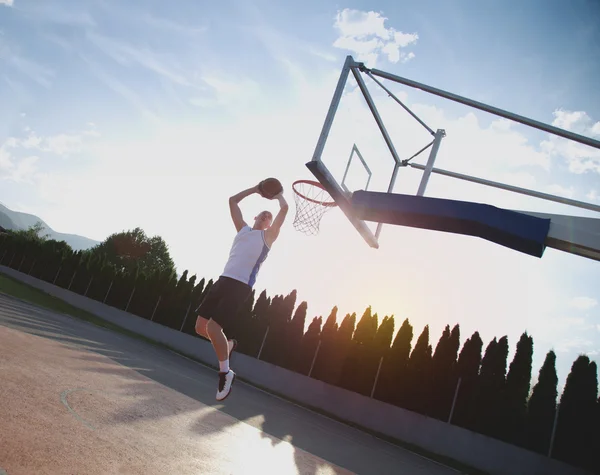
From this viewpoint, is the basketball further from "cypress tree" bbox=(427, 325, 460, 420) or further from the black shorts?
"cypress tree" bbox=(427, 325, 460, 420)

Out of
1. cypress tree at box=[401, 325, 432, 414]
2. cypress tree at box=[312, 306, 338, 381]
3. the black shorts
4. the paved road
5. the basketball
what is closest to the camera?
the paved road

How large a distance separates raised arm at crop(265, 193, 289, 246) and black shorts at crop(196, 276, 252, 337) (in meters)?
0.62

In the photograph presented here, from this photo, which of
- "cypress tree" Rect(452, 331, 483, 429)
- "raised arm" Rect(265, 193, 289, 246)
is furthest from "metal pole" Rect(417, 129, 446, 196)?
"cypress tree" Rect(452, 331, 483, 429)

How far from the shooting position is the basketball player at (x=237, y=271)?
15.3 feet

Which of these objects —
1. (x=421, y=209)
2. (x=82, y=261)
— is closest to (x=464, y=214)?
(x=421, y=209)

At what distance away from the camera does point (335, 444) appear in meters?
9.15

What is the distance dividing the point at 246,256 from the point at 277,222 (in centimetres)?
56

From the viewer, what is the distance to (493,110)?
6.70 metres

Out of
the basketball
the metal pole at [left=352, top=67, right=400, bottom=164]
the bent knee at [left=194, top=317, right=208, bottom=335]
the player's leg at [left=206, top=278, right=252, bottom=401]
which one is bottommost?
the bent knee at [left=194, top=317, right=208, bottom=335]

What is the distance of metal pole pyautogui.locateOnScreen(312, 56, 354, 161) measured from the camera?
21.1 feet

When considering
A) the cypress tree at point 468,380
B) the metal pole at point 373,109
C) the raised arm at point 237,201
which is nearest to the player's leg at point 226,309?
the raised arm at point 237,201

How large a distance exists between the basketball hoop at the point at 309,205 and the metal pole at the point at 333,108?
53.0 inches

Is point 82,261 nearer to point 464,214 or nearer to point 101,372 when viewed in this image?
point 101,372

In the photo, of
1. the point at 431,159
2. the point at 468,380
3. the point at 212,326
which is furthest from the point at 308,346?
the point at 212,326
